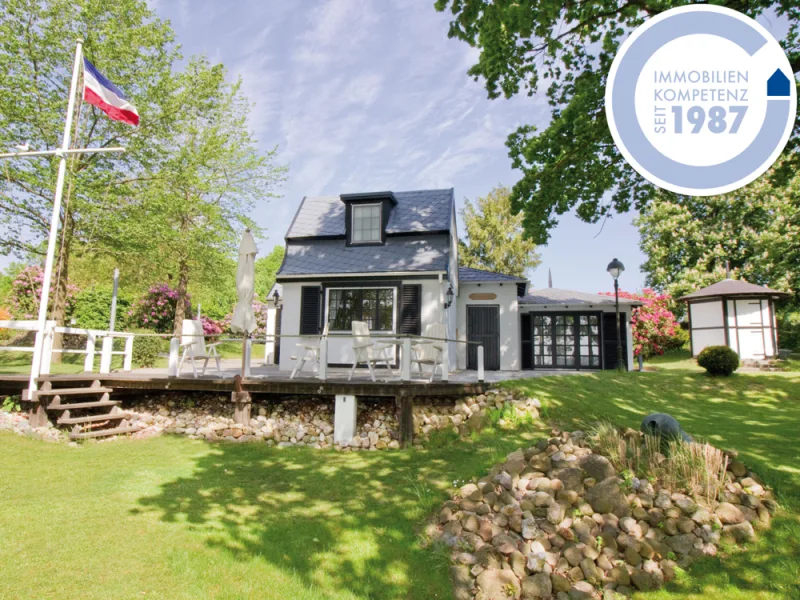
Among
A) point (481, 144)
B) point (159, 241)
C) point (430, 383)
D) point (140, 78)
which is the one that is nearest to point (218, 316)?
point (159, 241)

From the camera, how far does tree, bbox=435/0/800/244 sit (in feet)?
26.6

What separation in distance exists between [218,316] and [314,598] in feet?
89.9

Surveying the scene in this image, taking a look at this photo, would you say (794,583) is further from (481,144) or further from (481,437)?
(481,144)

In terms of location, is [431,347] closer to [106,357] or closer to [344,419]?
[344,419]

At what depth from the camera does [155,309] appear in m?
22.9

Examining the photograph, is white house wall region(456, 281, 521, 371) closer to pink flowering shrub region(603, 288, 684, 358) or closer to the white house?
the white house

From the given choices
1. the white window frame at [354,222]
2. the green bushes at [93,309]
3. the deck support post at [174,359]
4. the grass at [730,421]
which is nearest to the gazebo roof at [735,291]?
the grass at [730,421]

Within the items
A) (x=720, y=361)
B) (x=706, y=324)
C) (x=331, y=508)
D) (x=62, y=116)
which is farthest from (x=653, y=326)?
(x=62, y=116)

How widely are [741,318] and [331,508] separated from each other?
19187mm

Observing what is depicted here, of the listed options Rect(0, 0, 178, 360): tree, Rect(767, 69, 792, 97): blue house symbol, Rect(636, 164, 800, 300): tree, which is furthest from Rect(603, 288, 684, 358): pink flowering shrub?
Rect(0, 0, 178, 360): tree

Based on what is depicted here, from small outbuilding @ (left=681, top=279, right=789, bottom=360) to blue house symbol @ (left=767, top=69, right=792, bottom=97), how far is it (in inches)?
515

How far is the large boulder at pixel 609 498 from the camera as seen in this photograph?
4.80 m

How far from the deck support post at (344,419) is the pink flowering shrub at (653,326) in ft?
57.7

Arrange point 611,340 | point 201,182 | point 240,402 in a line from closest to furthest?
point 240,402 → point 611,340 → point 201,182
